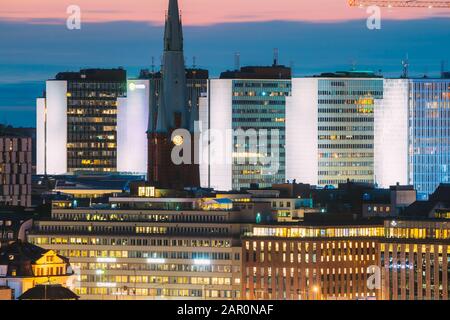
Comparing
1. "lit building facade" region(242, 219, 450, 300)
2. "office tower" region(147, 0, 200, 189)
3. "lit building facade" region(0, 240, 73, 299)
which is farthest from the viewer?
"office tower" region(147, 0, 200, 189)

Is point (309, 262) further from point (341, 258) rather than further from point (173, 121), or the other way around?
point (173, 121)

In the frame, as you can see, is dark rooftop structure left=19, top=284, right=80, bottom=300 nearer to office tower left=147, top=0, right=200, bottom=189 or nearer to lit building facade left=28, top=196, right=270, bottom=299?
lit building facade left=28, top=196, right=270, bottom=299

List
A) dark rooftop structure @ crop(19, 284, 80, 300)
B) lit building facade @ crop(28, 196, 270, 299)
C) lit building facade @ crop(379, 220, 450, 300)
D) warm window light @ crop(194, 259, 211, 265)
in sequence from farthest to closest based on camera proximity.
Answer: warm window light @ crop(194, 259, 211, 265), lit building facade @ crop(28, 196, 270, 299), lit building facade @ crop(379, 220, 450, 300), dark rooftop structure @ crop(19, 284, 80, 300)

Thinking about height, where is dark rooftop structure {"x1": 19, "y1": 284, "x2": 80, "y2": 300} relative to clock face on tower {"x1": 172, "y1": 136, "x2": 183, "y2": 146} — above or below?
below

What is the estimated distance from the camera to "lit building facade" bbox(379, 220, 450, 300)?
404 ft

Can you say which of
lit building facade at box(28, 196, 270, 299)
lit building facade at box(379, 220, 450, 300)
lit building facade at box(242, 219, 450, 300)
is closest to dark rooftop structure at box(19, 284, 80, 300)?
lit building facade at box(242, 219, 450, 300)

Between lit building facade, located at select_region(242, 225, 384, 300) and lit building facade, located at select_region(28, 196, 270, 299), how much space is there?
1728 mm

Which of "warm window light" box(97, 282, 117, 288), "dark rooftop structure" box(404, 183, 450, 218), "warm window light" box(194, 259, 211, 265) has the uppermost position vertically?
"dark rooftop structure" box(404, 183, 450, 218)

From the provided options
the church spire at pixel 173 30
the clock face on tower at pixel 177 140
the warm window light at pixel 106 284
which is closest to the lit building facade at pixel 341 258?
the warm window light at pixel 106 284

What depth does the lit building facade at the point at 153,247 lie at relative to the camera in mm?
137625

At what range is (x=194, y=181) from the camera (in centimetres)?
16988

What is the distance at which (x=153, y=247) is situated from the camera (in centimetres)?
14200

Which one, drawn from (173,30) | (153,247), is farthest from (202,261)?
(173,30)
